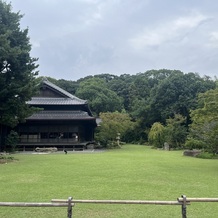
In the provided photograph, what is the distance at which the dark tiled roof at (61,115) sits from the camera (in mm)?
31609

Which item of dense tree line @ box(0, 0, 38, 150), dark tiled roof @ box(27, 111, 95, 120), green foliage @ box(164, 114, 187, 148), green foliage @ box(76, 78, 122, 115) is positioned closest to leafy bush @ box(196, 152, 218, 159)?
green foliage @ box(164, 114, 187, 148)

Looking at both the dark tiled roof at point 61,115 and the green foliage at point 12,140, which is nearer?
the green foliage at point 12,140

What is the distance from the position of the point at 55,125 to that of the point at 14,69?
13.4 m

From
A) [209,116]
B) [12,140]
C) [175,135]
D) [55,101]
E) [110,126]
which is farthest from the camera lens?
[110,126]

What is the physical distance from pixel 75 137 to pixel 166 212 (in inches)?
1047

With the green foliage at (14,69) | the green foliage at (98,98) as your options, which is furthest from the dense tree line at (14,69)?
the green foliage at (98,98)

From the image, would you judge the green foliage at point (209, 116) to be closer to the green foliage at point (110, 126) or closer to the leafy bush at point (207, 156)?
the leafy bush at point (207, 156)

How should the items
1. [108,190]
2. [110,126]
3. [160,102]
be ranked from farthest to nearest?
[160,102], [110,126], [108,190]

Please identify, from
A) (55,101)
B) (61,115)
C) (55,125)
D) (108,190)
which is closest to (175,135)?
(61,115)

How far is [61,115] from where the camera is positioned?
32.9 meters

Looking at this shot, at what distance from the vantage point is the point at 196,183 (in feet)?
34.9

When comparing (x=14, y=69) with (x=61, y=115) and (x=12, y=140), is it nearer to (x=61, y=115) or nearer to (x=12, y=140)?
(x=12, y=140)

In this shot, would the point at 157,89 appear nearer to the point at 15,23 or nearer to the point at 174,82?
the point at 174,82

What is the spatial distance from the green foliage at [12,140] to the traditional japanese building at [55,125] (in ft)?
5.47
